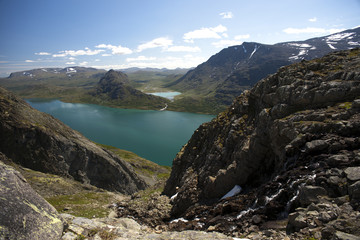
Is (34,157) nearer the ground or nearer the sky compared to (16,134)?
nearer the ground

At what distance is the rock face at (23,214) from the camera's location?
31.1ft

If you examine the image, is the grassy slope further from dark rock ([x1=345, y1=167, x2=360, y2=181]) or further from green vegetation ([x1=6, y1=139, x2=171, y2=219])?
dark rock ([x1=345, y1=167, x2=360, y2=181])

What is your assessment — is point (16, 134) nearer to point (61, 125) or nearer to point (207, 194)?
point (61, 125)

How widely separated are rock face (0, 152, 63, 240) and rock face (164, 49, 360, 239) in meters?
12.4

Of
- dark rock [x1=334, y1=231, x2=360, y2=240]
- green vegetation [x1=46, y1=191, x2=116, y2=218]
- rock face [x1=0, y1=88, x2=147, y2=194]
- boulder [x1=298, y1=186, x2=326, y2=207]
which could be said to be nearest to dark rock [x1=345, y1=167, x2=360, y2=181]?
A: boulder [x1=298, y1=186, x2=326, y2=207]

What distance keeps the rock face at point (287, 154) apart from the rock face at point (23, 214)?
40.6ft

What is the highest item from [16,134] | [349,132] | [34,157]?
[349,132]

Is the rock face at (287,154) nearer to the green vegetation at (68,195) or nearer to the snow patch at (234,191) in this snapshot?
the snow patch at (234,191)

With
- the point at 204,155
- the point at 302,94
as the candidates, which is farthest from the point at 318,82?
Answer: the point at 204,155

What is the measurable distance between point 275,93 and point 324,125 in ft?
32.3

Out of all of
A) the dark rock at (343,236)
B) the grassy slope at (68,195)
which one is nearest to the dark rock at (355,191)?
the dark rock at (343,236)

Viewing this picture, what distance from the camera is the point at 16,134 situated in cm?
4616

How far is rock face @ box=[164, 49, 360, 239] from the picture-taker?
12.8 m

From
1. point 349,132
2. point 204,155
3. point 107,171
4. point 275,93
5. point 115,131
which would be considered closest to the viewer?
point 349,132
